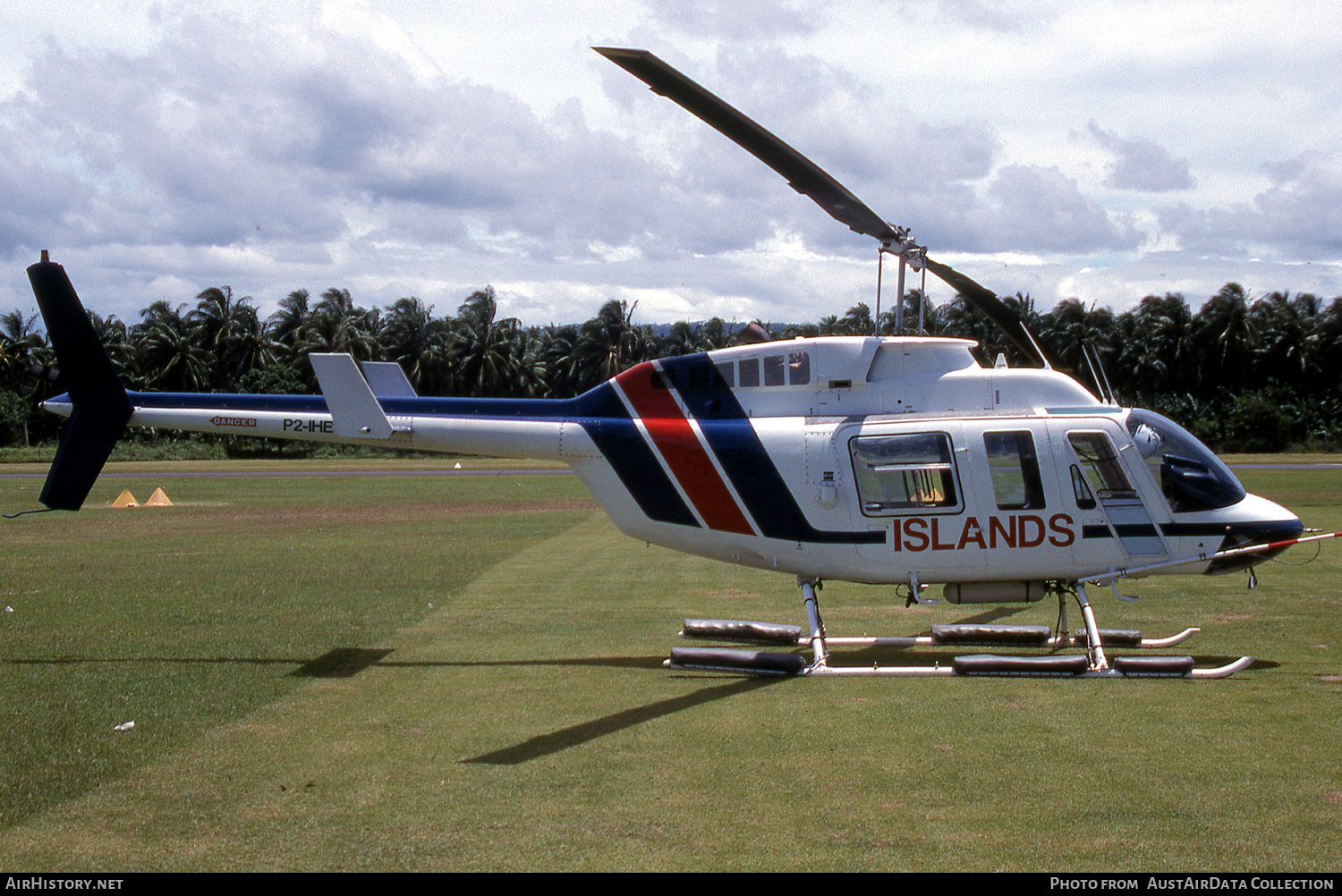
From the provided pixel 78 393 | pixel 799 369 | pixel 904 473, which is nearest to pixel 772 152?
pixel 799 369

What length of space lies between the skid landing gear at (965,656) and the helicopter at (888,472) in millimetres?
26

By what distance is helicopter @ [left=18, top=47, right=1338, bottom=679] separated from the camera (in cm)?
1122

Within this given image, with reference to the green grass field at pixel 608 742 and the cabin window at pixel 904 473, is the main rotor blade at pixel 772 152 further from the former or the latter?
the green grass field at pixel 608 742

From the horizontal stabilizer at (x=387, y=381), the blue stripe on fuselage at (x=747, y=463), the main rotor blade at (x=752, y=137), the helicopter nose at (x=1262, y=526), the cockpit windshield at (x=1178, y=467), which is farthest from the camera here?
the horizontal stabilizer at (x=387, y=381)

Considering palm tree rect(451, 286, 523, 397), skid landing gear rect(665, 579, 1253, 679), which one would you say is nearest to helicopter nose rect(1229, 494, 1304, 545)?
skid landing gear rect(665, 579, 1253, 679)

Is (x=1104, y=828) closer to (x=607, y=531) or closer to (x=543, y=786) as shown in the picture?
(x=543, y=786)

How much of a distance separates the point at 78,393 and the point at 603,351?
223ft

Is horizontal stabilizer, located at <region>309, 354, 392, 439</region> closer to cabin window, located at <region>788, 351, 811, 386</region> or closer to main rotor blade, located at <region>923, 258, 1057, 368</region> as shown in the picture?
cabin window, located at <region>788, 351, 811, 386</region>

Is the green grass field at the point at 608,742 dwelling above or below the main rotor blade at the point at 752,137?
below

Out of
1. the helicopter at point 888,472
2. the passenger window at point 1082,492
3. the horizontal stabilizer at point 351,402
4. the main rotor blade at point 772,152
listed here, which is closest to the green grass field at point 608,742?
the helicopter at point 888,472

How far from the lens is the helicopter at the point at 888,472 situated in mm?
11219

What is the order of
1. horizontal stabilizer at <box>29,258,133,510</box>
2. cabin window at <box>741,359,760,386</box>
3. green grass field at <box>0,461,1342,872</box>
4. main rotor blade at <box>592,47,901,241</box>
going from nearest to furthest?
green grass field at <box>0,461,1342,872</box> < main rotor blade at <box>592,47,901,241</box> < cabin window at <box>741,359,760,386</box> < horizontal stabilizer at <box>29,258,133,510</box>

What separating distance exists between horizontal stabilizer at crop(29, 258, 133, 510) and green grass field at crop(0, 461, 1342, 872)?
7.09ft

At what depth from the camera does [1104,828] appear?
6.56 metres
